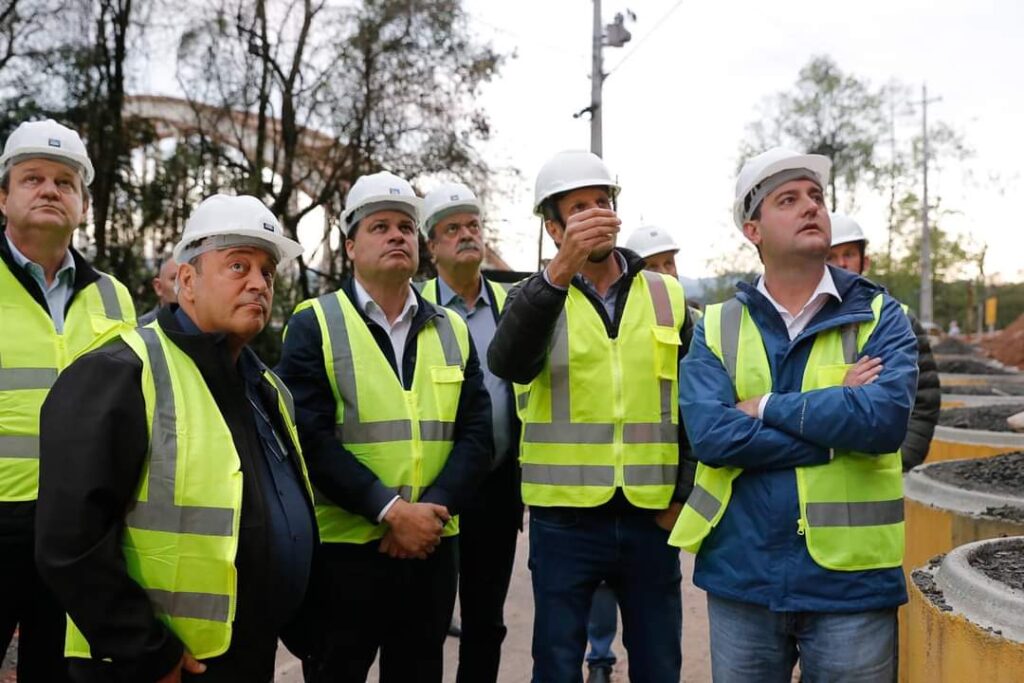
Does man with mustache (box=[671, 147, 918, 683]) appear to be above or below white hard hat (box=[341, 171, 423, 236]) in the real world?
below

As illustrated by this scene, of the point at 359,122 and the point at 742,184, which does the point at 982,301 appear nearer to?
the point at 359,122

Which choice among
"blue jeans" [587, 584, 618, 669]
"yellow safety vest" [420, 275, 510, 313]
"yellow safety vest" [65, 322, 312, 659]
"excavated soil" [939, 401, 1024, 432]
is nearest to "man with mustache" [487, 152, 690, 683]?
"yellow safety vest" [65, 322, 312, 659]

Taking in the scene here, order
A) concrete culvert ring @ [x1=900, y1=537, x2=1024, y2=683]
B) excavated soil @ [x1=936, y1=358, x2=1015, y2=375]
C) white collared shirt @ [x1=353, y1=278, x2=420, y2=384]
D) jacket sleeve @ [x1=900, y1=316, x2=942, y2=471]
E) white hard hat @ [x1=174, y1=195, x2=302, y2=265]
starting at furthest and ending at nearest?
excavated soil @ [x1=936, y1=358, x2=1015, y2=375], jacket sleeve @ [x1=900, y1=316, x2=942, y2=471], white collared shirt @ [x1=353, y1=278, x2=420, y2=384], white hard hat @ [x1=174, y1=195, x2=302, y2=265], concrete culvert ring @ [x1=900, y1=537, x2=1024, y2=683]

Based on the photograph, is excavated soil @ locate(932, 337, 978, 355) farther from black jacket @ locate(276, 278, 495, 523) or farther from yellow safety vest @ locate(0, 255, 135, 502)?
yellow safety vest @ locate(0, 255, 135, 502)

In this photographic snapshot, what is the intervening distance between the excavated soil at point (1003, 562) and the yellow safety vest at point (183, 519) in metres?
2.08

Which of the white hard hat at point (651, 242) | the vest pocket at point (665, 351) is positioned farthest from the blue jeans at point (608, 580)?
the white hard hat at point (651, 242)

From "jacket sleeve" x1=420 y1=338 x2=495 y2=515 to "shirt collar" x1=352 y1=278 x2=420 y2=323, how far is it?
301mm

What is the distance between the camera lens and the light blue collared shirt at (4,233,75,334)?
2.99m

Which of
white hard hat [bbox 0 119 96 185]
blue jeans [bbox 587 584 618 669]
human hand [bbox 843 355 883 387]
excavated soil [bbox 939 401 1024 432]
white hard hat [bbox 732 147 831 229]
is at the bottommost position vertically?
blue jeans [bbox 587 584 618 669]

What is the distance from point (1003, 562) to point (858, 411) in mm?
758

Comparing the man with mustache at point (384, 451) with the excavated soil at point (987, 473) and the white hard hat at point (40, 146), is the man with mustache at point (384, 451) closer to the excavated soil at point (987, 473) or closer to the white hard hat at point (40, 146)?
the white hard hat at point (40, 146)

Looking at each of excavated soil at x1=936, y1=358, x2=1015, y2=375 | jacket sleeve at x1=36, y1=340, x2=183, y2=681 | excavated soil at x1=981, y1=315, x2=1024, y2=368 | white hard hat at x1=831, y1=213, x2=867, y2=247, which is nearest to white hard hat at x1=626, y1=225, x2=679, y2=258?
white hard hat at x1=831, y1=213, x2=867, y2=247

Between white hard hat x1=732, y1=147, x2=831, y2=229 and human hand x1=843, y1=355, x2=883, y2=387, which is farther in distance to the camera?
white hard hat x1=732, y1=147, x2=831, y2=229

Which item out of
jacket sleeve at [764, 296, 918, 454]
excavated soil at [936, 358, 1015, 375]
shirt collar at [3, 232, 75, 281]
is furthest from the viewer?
excavated soil at [936, 358, 1015, 375]
